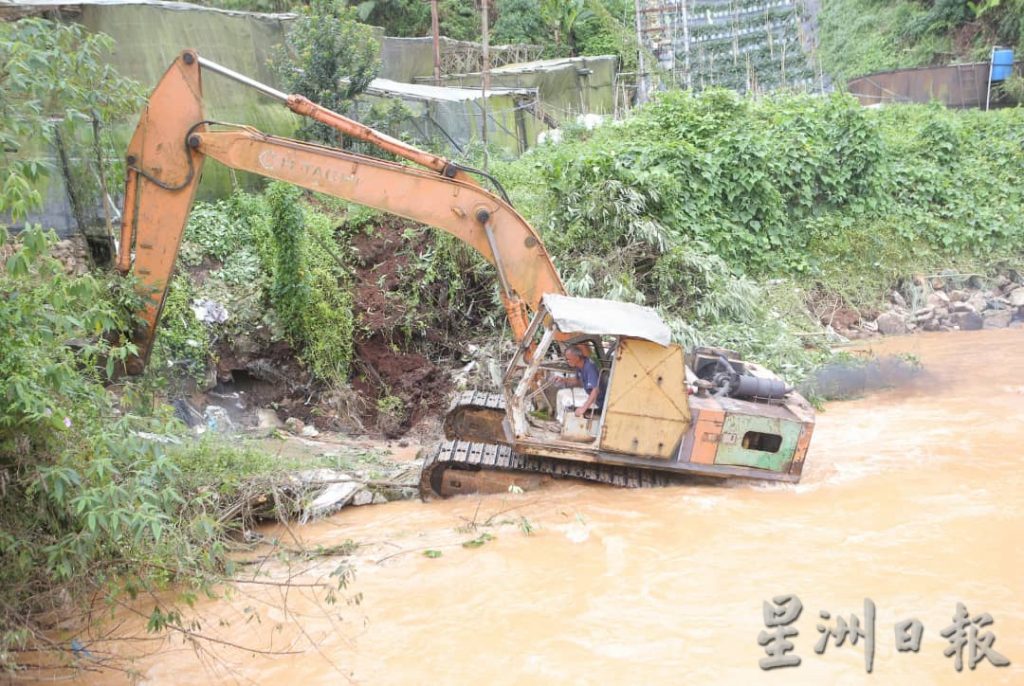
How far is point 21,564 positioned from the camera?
4398 mm

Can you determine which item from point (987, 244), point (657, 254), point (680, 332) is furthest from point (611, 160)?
point (987, 244)

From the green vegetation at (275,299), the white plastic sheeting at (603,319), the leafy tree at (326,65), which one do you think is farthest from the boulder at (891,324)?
the leafy tree at (326,65)

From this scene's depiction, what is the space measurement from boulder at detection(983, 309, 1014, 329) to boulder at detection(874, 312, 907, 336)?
146 centimetres

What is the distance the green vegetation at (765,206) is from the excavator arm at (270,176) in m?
3.33

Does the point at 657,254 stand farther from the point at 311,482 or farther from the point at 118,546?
the point at 118,546

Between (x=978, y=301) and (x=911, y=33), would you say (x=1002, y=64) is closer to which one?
(x=911, y=33)

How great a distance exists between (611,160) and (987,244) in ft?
26.0

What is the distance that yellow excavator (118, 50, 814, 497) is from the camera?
7.26 m

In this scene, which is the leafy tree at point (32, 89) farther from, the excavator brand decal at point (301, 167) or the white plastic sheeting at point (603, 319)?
the white plastic sheeting at point (603, 319)

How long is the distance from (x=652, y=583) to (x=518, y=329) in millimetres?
2619

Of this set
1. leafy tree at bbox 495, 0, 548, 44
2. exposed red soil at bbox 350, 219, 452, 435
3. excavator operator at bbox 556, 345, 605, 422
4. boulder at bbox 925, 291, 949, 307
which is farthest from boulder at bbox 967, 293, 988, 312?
leafy tree at bbox 495, 0, 548, 44

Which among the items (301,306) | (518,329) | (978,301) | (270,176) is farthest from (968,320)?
(270,176)

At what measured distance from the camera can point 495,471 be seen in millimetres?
7766

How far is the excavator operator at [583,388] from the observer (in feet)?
24.8
